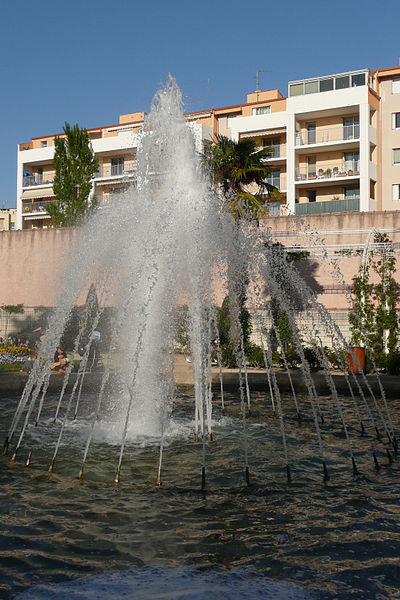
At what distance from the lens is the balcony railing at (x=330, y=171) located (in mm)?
36250

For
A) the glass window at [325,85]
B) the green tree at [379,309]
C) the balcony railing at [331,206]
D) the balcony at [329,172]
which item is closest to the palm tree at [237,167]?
the green tree at [379,309]

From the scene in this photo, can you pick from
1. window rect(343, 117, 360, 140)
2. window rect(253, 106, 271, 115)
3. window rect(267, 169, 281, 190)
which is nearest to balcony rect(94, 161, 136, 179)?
window rect(253, 106, 271, 115)

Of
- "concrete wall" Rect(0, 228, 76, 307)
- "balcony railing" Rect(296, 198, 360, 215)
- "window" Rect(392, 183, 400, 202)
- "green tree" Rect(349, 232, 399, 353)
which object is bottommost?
"green tree" Rect(349, 232, 399, 353)

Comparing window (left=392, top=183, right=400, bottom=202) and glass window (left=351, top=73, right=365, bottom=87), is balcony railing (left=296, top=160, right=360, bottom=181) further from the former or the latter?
glass window (left=351, top=73, right=365, bottom=87)

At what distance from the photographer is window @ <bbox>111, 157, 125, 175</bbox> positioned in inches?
1825

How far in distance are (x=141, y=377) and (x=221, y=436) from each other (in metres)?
1.48

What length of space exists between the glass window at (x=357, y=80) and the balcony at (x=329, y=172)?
4534 millimetres

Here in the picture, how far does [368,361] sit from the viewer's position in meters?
14.2

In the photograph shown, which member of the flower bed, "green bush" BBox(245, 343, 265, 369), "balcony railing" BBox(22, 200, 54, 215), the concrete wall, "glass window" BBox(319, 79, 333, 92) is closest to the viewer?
the flower bed

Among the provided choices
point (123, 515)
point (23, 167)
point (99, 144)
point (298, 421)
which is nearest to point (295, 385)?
point (298, 421)

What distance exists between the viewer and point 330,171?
36.7m

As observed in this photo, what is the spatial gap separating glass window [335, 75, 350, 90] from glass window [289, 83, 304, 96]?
2.41 m

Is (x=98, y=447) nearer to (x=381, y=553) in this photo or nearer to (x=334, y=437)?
(x=334, y=437)

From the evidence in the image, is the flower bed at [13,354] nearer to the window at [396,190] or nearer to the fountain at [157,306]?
the fountain at [157,306]
